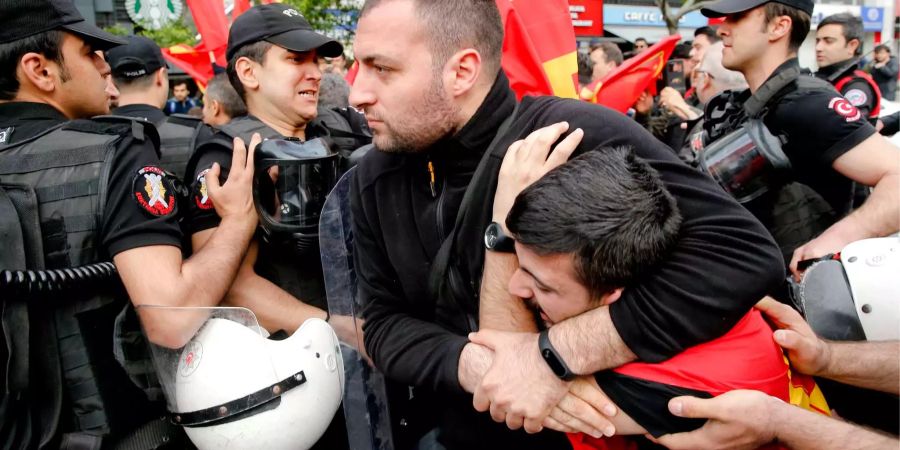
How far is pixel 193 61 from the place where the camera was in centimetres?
643

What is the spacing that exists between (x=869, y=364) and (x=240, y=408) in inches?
70.2

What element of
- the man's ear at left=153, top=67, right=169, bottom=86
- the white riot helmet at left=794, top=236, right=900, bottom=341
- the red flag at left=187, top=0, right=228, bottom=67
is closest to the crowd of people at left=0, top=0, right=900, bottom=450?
the white riot helmet at left=794, top=236, right=900, bottom=341

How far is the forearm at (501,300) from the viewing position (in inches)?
65.7

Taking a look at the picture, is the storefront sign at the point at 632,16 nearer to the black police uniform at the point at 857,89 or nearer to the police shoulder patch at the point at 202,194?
the black police uniform at the point at 857,89

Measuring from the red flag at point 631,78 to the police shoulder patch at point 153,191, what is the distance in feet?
12.7

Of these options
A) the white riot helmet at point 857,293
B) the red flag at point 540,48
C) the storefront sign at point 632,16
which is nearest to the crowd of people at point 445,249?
the white riot helmet at point 857,293

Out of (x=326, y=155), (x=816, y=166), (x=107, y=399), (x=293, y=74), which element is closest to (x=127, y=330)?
(x=107, y=399)

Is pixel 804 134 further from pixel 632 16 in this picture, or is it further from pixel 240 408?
pixel 632 16

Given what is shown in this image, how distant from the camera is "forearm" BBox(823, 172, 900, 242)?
2559 millimetres

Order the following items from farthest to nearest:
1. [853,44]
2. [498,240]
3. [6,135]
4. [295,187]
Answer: [853,44], [295,187], [6,135], [498,240]

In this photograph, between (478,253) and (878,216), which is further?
(878,216)

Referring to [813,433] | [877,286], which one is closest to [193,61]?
[877,286]

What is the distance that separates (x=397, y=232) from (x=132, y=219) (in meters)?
0.83

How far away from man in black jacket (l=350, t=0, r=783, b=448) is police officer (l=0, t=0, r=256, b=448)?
61 centimetres
